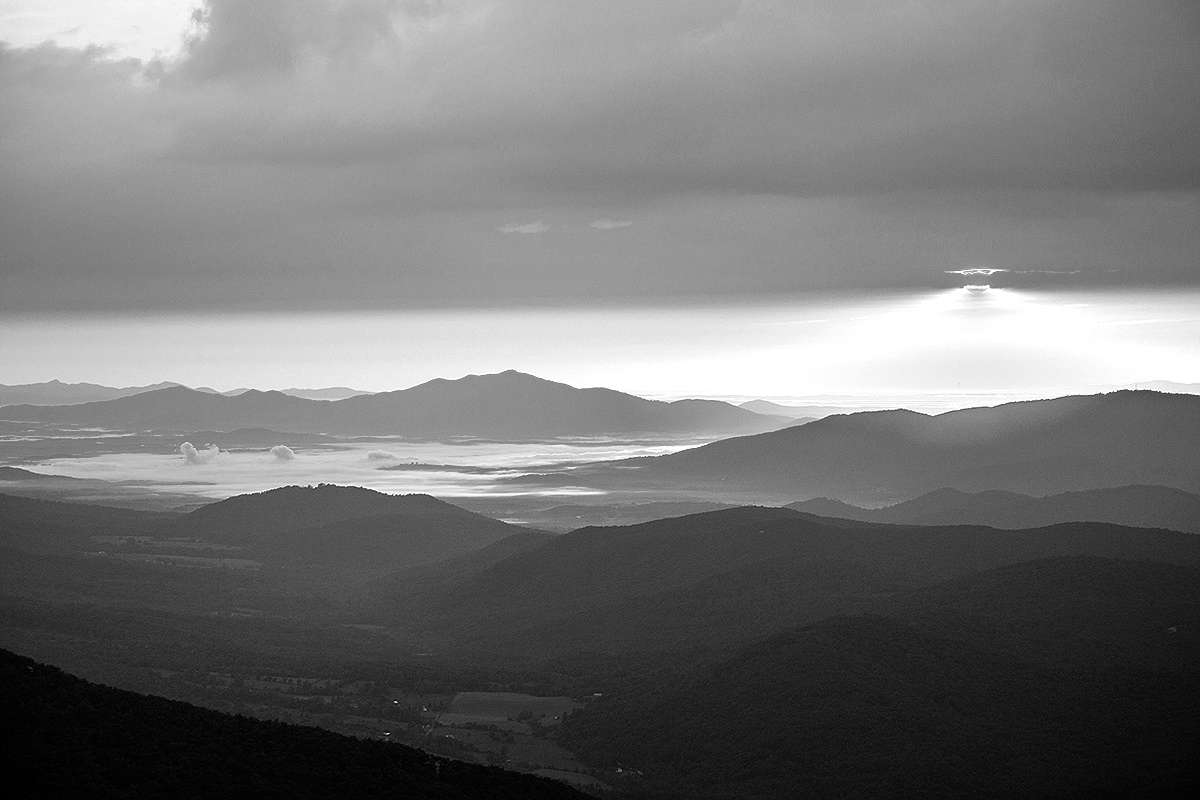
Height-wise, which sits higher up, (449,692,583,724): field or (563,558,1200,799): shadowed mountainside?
(563,558,1200,799): shadowed mountainside

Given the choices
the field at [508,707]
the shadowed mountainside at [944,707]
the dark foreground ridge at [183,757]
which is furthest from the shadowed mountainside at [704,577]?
the dark foreground ridge at [183,757]

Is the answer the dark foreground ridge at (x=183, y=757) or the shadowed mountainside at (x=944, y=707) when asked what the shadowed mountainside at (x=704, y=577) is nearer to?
the shadowed mountainside at (x=944, y=707)

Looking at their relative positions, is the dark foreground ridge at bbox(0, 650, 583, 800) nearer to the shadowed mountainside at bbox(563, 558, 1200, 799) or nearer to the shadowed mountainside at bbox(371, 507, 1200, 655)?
the shadowed mountainside at bbox(563, 558, 1200, 799)

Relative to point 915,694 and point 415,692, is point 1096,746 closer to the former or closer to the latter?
point 915,694

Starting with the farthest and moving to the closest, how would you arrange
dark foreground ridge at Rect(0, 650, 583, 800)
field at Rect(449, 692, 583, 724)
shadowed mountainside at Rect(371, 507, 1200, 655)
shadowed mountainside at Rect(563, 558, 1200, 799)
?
1. shadowed mountainside at Rect(371, 507, 1200, 655)
2. field at Rect(449, 692, 583, 724)
3. shadowed mountainside at Rect(563, 558, 1200, 799)
4. dark foreground ridge at Rect(0, 650, 583, 800)

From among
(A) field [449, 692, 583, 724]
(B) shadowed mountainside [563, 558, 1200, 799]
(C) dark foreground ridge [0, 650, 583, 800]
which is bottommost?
(A) field [449, 692, 583, 724]

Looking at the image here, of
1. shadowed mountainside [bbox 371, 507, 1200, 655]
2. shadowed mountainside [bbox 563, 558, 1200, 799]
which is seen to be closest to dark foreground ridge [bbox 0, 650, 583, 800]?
shadowed mountainside [bbox 563, 558, 1200, 799]

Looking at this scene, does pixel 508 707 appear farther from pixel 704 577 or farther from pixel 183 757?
pixel 704 577

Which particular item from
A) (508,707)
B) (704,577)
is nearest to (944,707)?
(508,707)

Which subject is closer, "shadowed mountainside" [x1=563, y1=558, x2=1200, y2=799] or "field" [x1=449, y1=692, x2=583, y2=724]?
"shadowed mountainside" [x1=563, y1=558, x2=1200, y2=799]
